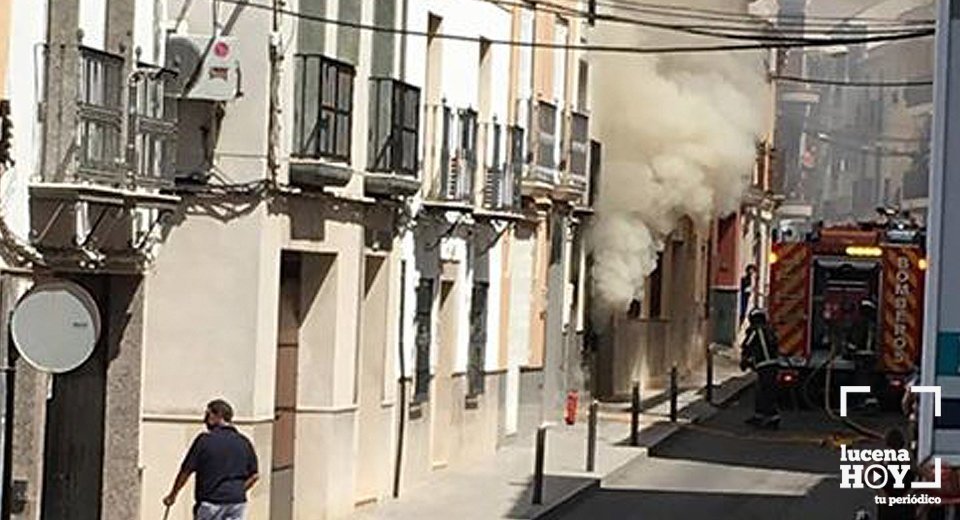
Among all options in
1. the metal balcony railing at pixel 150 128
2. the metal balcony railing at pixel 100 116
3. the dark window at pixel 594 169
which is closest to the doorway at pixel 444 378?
the metal balcony railing at pixel 150 128

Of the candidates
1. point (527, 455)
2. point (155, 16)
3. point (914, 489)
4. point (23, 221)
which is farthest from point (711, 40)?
point (914, 489)

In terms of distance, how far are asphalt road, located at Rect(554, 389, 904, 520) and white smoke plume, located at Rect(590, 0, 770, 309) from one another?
465cm

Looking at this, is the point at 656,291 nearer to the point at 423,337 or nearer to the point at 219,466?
the point at 423,337

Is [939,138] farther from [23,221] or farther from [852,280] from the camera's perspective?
[852,280]

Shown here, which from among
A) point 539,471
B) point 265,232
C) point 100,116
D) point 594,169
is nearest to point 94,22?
point 100,116

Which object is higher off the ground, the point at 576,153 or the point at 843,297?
the point at 576,153

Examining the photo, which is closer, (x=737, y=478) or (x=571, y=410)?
(x=737, y=478)

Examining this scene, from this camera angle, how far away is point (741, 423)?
34781mm

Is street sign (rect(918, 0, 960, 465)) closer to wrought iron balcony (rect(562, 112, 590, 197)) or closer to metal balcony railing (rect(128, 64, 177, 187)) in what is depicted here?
metal balcony railing (rect(128, 64, 177, 187))

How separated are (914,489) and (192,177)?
28.5ft

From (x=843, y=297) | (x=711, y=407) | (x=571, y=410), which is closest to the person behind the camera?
(x=571, y=410)

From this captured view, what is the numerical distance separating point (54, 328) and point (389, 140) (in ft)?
32.3

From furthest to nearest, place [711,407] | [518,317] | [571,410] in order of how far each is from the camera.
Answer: [711,407], [571,410], [518,317]

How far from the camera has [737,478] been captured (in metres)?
26.9
